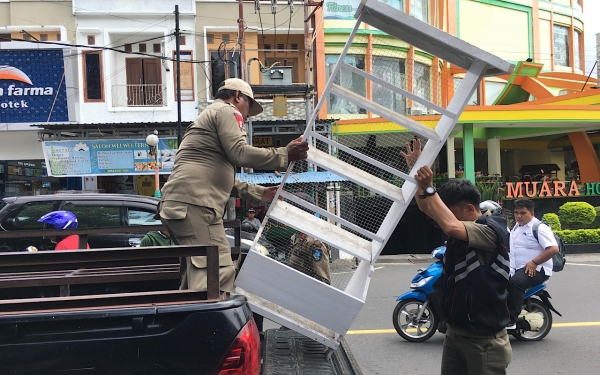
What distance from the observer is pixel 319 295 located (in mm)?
3326

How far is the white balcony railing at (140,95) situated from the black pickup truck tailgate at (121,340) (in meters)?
15.3

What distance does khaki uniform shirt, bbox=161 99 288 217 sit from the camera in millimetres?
3195

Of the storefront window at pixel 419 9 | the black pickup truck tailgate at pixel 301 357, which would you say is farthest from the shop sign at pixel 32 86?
the black pickup truck tailgate at pixel 301 357

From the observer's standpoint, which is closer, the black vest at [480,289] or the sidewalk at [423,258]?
the black vest at [480,289]

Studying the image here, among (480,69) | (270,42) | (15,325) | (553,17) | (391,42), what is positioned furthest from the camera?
(553,17)

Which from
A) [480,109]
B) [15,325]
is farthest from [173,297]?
[480,109]

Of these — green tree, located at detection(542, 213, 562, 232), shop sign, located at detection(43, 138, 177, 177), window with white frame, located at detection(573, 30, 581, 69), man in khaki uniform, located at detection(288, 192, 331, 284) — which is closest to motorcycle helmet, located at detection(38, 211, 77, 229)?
man in khaki uniform, located at detection(288, 192, 331, 284)

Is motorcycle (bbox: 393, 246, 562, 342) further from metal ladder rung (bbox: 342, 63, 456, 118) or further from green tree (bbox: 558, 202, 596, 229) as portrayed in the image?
green tree (bbox: 558, 202, 596, 229)

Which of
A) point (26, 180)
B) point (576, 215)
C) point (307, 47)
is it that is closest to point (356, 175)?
point (307, 47)

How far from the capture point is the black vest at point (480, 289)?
295cm

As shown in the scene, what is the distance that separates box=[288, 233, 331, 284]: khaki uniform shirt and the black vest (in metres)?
1.10

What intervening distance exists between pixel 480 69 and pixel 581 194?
1721 centimetres

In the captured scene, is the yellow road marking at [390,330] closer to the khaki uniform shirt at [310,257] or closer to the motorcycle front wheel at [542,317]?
the motorcycle front wheel at [542,317]

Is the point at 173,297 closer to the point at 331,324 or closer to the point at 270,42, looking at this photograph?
the point at 331,324
